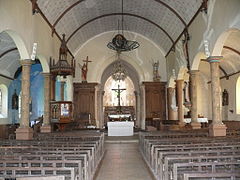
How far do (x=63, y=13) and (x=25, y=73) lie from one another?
495 centimetres

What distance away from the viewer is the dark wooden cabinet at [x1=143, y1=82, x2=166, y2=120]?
2009cm

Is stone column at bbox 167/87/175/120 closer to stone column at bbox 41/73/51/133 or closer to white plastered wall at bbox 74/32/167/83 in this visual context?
white plastered wall at bbox 74/32/167/83

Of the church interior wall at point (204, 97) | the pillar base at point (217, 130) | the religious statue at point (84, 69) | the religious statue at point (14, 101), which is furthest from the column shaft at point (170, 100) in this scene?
the religious statue at point (14, 101)

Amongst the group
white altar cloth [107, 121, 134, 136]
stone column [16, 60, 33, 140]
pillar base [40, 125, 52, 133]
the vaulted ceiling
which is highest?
the vaulted ceiling

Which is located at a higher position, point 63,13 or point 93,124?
point 63,13

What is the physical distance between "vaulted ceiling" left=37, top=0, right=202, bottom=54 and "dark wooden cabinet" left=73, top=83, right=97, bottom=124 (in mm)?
2850

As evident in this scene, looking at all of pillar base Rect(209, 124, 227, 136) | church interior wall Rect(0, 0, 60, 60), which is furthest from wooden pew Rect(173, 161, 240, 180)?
church interior wall Rect(0, 0, 60, 60)

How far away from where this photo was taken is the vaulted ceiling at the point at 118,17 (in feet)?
43.5

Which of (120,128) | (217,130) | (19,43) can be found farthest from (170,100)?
(19,43)

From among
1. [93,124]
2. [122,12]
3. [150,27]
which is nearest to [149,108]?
[93,124]

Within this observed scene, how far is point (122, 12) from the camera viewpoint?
1684 cm

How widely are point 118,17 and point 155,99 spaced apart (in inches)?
265

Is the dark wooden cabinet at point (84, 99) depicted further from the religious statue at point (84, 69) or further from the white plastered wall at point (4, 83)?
the white plastered wall at point (4, 83)

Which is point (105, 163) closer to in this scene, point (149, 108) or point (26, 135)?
point (26, 135)
